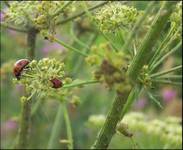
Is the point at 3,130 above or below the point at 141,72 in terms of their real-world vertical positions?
below

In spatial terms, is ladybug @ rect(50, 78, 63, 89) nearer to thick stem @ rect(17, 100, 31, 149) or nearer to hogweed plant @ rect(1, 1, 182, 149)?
hogweed plant @ rect(1, 1, 182, 149)

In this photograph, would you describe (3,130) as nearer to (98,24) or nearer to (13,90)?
(13,90)

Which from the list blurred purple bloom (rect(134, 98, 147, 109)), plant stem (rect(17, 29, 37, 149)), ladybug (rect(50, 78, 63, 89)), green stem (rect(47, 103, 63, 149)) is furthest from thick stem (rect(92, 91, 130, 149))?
blurred purple bloom (rect(134, 98, 147, 109))

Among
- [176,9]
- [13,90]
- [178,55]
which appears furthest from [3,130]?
[176,9]

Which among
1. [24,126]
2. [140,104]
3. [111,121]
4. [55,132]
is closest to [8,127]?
[140,104]

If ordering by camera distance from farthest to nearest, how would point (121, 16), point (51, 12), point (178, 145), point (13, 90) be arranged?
point (13, 90) < point (178, 145) < point (51, 12) < point (121, 16)

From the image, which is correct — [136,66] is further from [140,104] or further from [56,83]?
[140,104]

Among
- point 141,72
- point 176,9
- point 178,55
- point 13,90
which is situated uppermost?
point 176,9
